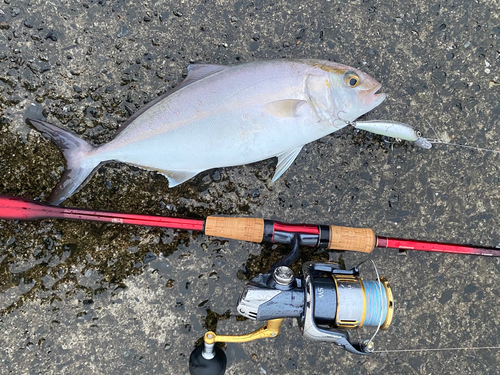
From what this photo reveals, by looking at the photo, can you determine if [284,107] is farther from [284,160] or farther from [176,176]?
[176,176]

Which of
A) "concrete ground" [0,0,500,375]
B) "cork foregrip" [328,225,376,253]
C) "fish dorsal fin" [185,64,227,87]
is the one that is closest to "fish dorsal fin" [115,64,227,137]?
"fish dorsal fin" [185,64,227,87]

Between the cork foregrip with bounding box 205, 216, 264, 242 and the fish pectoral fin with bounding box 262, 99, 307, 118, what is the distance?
0.64m

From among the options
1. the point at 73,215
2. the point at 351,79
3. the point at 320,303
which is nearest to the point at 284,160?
the point at 351,79

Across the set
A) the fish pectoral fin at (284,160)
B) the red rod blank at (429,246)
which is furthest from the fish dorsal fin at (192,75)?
the red rod blank at (429,246)

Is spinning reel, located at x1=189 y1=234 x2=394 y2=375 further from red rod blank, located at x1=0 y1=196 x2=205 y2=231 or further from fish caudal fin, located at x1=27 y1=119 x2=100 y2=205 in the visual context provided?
fish caudal fin, located at x1=27 y1=119 x2=100 y2=205

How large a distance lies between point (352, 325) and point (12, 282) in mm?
2111

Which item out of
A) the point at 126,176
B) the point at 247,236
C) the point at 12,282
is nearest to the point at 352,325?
the point at 247,236

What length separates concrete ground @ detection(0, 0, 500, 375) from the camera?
7.43 feet

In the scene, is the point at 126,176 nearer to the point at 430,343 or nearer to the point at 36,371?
the point at 36,371

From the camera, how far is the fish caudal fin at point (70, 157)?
2070mm

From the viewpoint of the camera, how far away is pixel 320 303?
188 centimetres

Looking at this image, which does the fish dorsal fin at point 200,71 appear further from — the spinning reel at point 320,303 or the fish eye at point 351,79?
the spinning reel at point 320,303

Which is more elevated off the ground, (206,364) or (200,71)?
(200,71)

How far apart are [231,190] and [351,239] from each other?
0.83 m
